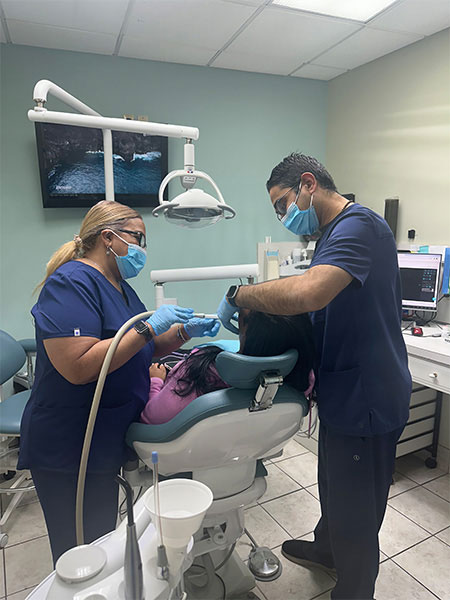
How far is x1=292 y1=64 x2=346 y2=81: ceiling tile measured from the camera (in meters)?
2.76

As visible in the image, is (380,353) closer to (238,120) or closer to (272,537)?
(272,537)

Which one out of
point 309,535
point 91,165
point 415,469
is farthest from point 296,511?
point 91,165

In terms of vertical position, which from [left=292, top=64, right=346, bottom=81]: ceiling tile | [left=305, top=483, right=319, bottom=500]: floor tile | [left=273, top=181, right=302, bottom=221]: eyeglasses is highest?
[left=292, top=64, right=346, bottom=81]: ceiling tile

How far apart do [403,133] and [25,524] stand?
2.91m

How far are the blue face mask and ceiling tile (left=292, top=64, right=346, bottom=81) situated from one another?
6.50 feet

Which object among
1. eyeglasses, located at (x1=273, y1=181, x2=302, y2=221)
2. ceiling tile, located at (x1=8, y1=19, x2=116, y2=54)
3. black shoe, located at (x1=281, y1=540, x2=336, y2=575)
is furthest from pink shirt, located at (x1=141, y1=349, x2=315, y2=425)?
ceiling tile, located at (x1=8, y1=19, x2=116, y2=54)

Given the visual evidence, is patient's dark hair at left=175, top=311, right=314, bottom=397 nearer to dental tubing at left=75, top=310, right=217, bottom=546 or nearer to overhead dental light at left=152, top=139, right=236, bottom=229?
dental tubing at left=75, top=310, right=217, bottom=546

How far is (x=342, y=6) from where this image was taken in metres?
1.95

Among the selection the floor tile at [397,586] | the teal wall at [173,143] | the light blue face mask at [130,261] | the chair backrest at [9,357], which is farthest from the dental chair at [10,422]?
the floor tile at [397,586]

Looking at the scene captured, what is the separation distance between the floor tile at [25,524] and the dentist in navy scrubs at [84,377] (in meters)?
0.79

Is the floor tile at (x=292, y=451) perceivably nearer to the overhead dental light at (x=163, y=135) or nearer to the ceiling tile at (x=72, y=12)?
the overhead dental light at (x=163, y=135)

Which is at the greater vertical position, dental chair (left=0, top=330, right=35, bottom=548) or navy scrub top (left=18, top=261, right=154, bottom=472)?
navy scrub top (left=18, top=261, right=154, bottom=472)

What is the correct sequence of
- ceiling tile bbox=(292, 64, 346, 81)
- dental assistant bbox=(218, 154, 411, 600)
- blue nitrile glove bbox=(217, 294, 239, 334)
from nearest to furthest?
1. dental assistant bbox=(218, 154, 411, 600)
2. blue nitrile glove bbox=(217, 294, 239, 334)
3. ceiling tile bbox=(292, 64, 346, 81)

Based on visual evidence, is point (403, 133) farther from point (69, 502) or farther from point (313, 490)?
point (69, 502)
